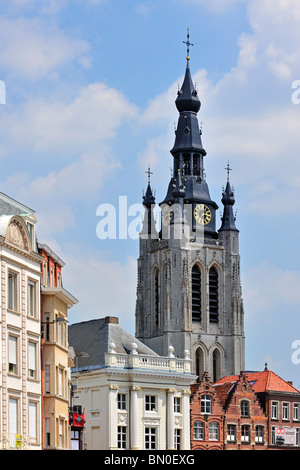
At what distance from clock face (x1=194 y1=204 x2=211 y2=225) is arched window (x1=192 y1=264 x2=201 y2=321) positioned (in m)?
5.75

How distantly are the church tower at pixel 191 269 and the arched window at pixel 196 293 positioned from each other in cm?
13

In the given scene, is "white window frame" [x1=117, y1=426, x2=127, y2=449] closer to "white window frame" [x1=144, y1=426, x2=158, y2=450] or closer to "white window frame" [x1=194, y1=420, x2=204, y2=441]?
"white window frame" [x1=144, y1=426, x2=158, y2=450]

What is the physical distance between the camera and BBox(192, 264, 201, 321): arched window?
5876 inches

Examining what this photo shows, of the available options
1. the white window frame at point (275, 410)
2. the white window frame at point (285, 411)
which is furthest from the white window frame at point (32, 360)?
the white window frame at point (285, 411)

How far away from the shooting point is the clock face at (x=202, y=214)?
150 metres

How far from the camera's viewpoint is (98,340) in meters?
85.5

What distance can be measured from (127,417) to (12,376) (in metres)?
29.8

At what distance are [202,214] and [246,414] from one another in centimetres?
5456

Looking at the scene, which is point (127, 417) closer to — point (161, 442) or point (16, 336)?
A: point (161, 442)

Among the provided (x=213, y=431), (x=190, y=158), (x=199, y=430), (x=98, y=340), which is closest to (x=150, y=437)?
(x=98, y=340)

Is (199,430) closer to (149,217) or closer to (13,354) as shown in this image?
(13,354)

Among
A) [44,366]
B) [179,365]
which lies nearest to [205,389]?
[179,365]

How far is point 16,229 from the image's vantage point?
5500 centimetres
